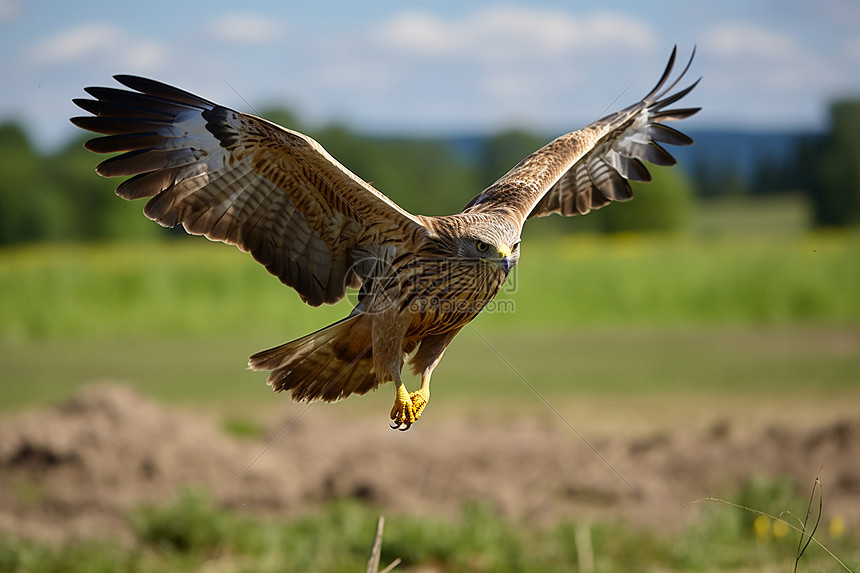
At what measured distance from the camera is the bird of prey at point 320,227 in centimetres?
395

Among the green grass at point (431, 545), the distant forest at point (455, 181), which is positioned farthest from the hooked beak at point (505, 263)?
the distant forest at point (455, 181)

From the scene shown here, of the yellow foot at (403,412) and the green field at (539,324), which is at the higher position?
the yellow foot at (403,412)

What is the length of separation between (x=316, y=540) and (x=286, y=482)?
198cm

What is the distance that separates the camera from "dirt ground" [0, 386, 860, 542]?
8.77m

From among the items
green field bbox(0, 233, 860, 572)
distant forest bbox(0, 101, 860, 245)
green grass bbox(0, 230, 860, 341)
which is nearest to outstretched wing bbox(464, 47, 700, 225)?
green field bbox(0, 233, 860, 572)

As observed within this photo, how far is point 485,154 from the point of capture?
5228 cm

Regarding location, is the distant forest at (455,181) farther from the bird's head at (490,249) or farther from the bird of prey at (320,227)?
the bird's head at (490,249)

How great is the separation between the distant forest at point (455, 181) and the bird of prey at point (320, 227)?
70.2ft

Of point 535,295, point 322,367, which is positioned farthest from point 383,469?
point 535,295

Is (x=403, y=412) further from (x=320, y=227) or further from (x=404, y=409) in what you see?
(x=320, y=227)

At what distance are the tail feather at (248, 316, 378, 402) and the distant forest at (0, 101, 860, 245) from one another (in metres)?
21.7

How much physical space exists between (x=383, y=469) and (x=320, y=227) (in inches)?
216

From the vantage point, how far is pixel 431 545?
741cm

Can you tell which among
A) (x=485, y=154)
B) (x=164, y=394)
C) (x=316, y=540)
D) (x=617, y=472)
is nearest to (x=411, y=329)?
(x=316, y=540)
